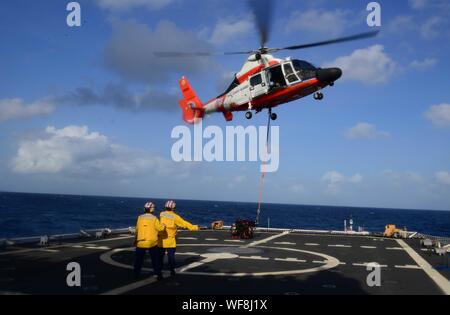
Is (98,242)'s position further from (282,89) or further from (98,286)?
(282,89)

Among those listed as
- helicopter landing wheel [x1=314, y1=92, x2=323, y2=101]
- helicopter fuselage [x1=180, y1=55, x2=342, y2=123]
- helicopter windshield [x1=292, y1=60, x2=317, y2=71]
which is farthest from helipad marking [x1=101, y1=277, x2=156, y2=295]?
helicopter windshield [x1=292, y1=60, x2=317, y2=71]

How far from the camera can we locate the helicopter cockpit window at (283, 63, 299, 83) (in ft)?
65.9

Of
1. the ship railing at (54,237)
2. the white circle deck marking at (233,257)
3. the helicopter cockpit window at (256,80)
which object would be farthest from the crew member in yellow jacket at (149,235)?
the helicopter cockpit window at (256,80)

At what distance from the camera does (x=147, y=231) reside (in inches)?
456

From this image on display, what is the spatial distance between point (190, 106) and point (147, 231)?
17.2 m

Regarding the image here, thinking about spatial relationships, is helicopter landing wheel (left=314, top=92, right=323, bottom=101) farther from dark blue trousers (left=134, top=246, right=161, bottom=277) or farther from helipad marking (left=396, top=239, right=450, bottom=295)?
dark blue trousers (left=134, top=246, right=161, bottom=277)

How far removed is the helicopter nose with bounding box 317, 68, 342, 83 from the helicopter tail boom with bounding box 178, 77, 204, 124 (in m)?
10.0

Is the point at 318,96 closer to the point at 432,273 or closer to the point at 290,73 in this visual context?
the point at 290,73

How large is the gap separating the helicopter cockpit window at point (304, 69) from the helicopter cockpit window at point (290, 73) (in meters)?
0.21

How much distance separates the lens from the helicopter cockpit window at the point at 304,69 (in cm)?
1973

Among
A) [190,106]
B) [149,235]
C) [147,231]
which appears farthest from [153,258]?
[190,106]
